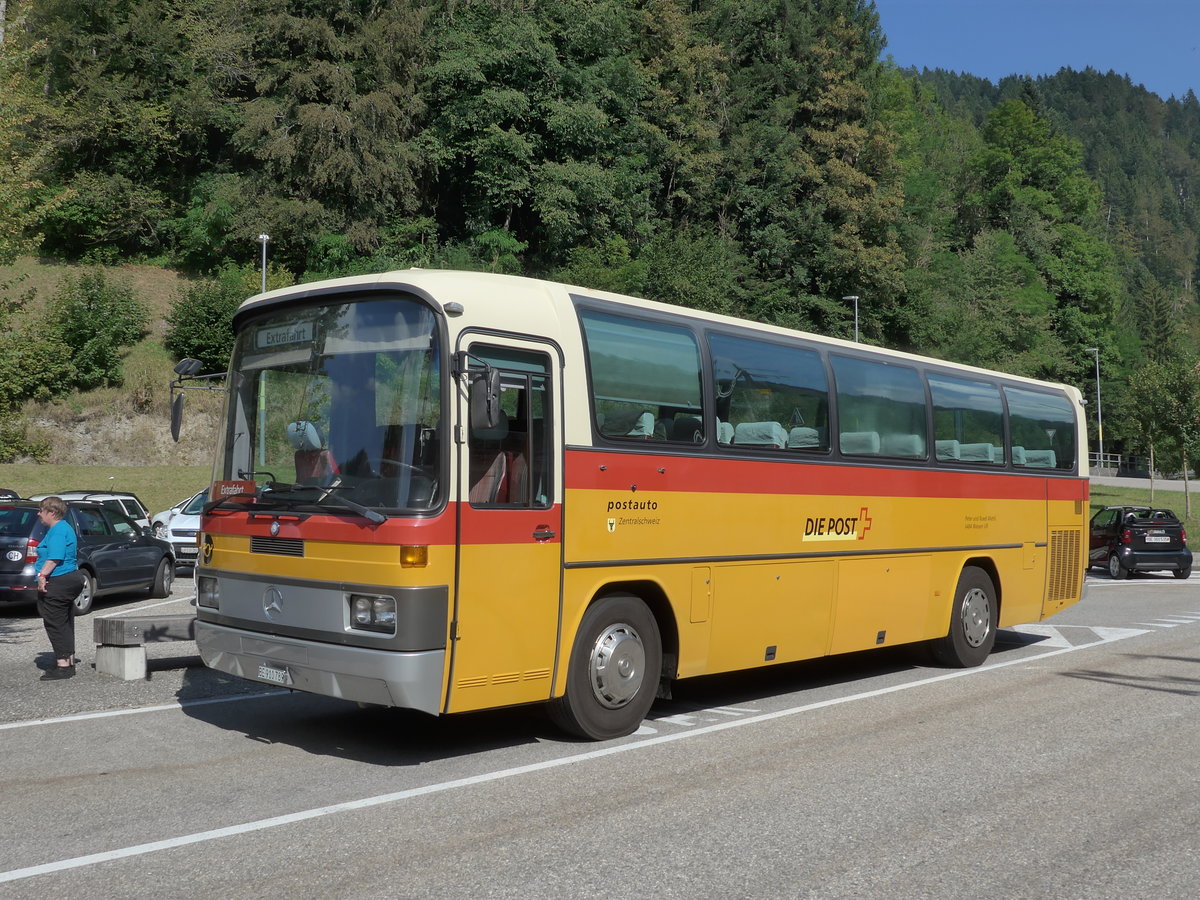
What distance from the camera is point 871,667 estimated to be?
12797 mm

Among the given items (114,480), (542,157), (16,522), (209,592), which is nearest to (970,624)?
(209,592)

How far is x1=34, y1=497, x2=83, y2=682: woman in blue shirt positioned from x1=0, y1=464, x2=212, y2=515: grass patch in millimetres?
26350

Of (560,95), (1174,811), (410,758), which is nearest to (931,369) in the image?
(1174,811)

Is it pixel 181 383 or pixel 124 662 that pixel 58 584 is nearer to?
pixel 124 662

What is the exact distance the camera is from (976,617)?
1288 cm

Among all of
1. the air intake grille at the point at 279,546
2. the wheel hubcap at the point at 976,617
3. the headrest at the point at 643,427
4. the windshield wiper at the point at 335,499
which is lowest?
the wheel hubcap at the point at 976,617

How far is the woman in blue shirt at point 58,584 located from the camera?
35.9ft

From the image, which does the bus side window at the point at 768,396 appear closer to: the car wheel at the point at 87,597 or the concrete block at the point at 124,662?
the concrete block at the point at 124,662

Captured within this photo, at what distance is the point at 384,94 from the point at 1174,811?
152 feet

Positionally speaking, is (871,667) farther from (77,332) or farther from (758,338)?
(77,332)

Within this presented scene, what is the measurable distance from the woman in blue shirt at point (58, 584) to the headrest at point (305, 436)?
4450 millimetres

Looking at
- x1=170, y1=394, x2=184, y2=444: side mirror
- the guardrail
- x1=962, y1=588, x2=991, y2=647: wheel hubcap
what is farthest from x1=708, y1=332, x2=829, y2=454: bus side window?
the guardrail

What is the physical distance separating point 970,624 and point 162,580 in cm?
1307

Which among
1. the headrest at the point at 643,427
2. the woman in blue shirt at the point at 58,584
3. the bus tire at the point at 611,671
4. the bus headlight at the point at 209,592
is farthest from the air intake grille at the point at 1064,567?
the woman in blue shirt at the point at 58,584
